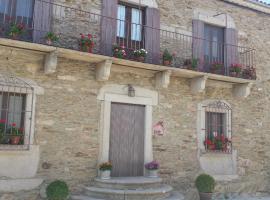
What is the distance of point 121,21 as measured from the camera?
924cm

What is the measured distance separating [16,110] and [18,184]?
160 cm

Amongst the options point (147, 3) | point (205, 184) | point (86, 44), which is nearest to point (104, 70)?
point (86, 44)

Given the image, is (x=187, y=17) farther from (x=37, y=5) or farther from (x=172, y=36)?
(x=37, y=5)

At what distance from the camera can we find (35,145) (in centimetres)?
751

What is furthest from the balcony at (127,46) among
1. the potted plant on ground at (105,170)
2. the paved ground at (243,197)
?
the paved ground at (243,197)

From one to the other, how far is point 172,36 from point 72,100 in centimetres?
364

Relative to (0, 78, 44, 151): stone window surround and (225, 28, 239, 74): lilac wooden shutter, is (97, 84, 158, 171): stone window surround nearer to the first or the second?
(0, 78, 44, 151): stone window surround

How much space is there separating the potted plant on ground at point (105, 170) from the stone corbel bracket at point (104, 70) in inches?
81.4

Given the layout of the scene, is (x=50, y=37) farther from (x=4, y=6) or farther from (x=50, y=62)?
(x=4, y=6)

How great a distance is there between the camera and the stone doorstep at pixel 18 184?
7066 millimetres

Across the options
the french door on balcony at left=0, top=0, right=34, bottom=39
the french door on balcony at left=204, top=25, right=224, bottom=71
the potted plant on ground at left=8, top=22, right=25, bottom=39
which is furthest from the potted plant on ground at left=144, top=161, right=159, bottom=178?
the potted plant on ground at left=8, top=22, right=25, bottom=39

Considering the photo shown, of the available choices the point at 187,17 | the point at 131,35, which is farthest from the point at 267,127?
the point at 131,35

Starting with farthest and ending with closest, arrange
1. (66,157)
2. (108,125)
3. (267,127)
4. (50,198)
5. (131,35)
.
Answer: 1. (267,127)
2. (131,35)
3. (108,125)
4. (66,157)
5. (50,198)

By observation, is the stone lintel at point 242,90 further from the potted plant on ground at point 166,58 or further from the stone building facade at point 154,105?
the potted plant on ground at point 166,58
